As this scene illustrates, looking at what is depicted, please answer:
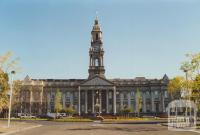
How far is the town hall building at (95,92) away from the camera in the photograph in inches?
5192

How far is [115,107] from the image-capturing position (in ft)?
432

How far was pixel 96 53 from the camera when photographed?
131750 mm

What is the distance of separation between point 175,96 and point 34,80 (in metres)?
63.1

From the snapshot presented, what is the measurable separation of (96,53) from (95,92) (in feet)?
54.9

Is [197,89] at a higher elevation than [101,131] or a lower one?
higher

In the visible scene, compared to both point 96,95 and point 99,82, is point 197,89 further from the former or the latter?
point 96,95

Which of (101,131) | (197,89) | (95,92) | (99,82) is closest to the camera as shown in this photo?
(101,131)

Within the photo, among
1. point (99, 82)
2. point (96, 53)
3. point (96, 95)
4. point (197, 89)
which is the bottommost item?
point (197, 89)

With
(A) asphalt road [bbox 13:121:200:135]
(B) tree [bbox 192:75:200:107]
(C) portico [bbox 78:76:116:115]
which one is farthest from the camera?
(C) portico [bbox 78:76:116:115]

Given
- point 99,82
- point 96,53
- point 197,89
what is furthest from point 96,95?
point 197,89

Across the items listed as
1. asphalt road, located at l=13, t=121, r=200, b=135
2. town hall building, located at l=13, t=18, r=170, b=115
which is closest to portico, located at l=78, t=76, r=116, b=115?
town hall building, located at l=13, t=18, r=170, b=115

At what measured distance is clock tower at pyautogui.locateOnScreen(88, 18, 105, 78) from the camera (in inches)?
5182

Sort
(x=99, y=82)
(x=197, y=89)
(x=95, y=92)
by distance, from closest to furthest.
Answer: (x=197, y=89) → (x=99, y=82) → (x=95, y=92)

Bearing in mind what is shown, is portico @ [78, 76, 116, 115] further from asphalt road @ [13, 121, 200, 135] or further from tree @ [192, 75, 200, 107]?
asphalt road @ [13, 121, 200, 135]
